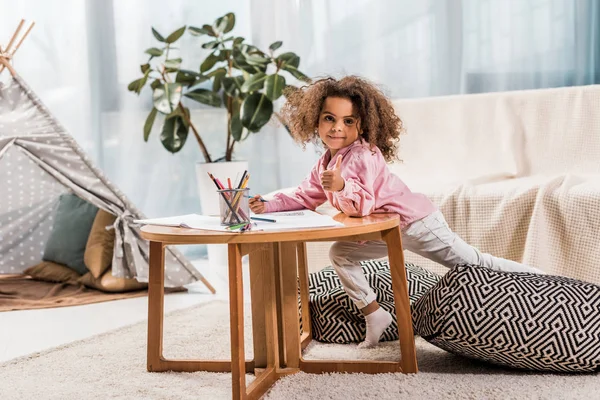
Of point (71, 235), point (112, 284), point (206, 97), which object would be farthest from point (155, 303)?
point (206, 97)

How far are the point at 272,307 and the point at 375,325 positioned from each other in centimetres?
34

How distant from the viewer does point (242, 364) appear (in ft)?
4.90

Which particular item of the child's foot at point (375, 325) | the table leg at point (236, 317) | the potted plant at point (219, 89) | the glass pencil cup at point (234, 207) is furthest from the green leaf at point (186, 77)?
the table leg at point (236, 317)

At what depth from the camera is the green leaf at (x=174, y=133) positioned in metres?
3.36

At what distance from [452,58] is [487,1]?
0.93ft

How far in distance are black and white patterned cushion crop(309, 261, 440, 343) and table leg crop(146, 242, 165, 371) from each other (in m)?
0.44

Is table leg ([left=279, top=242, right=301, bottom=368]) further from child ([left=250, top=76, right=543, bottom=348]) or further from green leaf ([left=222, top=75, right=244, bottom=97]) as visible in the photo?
green leaf ([left=222, top=75, right=244, bottom=97])

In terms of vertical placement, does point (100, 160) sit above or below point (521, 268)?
above

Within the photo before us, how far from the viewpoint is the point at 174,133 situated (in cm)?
337

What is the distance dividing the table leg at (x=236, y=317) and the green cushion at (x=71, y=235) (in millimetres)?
1722

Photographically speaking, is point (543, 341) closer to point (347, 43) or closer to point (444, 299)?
point (444, 299)

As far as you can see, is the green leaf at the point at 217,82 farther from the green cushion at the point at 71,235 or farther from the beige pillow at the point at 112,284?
the beige pillow at the point at 112,284

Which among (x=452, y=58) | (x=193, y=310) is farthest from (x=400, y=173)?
(x=193, y=310)

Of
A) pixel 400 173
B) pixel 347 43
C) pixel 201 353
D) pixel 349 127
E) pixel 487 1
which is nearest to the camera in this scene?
pixel 349 127
